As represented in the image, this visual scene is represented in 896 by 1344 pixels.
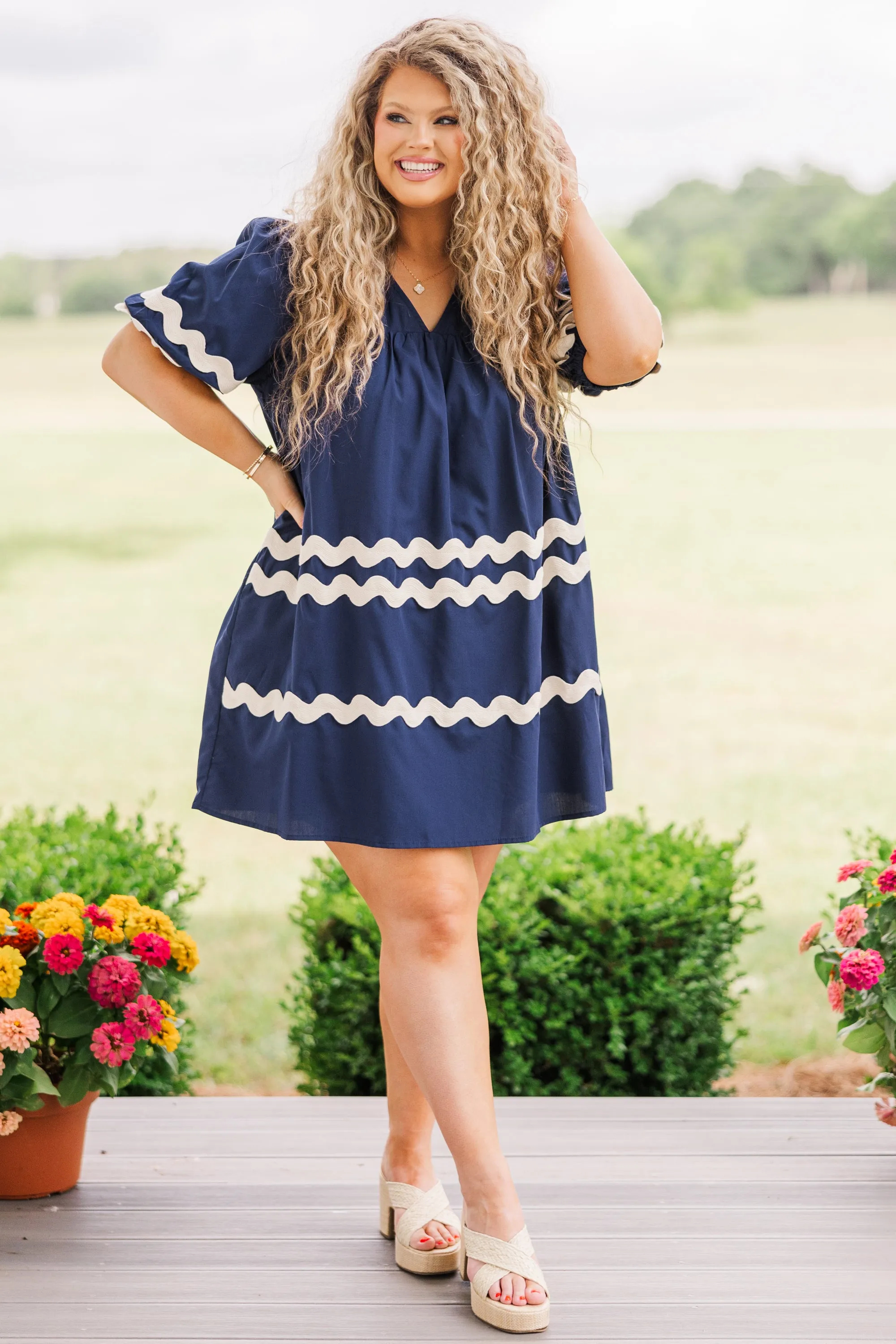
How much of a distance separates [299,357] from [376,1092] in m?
1.53

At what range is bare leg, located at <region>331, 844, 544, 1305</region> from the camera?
176 centimetres

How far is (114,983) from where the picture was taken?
2.04m

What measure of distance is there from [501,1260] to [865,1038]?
0.77 metres

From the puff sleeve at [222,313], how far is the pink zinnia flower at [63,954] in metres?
0.85

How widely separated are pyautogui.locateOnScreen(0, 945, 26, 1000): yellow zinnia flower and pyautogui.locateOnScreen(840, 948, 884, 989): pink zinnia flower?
4.11ft

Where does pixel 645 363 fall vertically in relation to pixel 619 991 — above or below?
above

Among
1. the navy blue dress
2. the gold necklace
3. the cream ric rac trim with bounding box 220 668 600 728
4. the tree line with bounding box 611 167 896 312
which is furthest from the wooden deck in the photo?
the tree line with bounding box 611 167 896 312

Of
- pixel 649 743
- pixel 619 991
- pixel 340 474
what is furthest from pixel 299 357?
pixel 649 743

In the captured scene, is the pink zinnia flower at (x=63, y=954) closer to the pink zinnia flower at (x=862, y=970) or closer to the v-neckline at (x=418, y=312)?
the v-neckline at (x=418, y=312)

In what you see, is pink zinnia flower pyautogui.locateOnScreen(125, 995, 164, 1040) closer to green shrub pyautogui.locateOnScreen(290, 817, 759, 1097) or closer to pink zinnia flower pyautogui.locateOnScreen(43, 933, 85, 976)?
pink zinnia flower pyautogui.locateOnScreen(43, 933, 85, 976)

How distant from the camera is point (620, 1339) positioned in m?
1.73

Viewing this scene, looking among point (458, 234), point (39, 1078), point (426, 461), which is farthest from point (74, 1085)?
point (458, 234)

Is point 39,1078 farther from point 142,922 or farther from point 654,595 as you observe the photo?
point 654,595

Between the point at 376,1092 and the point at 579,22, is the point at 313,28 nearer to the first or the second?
the point at 579,22
